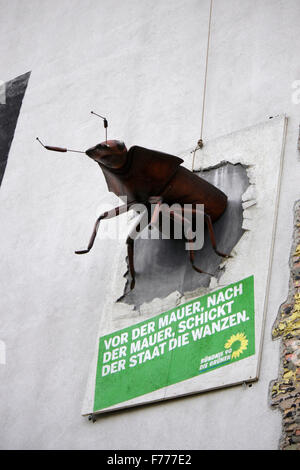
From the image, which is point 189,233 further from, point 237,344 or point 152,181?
point 237,344

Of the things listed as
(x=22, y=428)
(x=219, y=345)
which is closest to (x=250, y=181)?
(x=219, y=345)

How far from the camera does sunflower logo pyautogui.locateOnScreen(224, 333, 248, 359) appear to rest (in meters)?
6.10

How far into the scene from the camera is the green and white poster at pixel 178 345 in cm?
621

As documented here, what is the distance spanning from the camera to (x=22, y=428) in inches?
280

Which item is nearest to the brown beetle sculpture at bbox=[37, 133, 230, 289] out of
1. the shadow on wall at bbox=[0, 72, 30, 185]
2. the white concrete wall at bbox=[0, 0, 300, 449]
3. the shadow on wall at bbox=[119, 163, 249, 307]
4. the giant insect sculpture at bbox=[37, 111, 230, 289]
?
the giant insect sculpture at bbox=[37, 111, 230, 289]

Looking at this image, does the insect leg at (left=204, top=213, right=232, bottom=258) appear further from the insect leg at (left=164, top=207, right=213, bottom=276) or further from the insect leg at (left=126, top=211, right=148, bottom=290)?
the insect leg at (left=126, top=211, right=148, bottom=290)

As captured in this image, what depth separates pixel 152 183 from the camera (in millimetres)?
6613

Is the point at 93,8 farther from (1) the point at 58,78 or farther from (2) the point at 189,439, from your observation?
(2) the point at 189,439

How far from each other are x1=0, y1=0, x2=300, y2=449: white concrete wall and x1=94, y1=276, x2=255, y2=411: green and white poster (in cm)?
18

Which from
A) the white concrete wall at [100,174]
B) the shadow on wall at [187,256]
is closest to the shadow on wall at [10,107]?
the white concrete wall at [100,174]

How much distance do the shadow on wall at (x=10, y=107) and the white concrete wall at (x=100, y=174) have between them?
123 mm

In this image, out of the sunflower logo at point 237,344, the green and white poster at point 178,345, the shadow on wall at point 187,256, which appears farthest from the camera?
the shadow on wall at point 187,256

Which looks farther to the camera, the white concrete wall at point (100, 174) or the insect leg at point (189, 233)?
the insect leg at point (189, 233)

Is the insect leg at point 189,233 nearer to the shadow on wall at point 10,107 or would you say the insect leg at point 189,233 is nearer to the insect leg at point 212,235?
the insect leg at point 212,235
